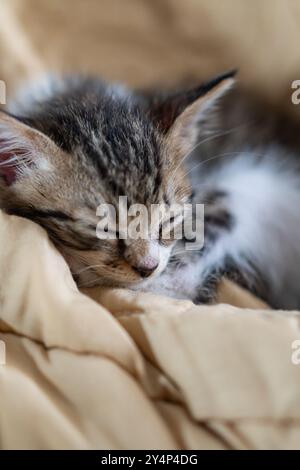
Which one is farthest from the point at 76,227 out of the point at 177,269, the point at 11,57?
the point at 11,57

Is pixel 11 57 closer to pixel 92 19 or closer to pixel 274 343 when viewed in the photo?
pixel 92 19

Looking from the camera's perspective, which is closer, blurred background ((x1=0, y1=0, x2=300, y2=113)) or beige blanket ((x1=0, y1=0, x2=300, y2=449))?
beige blanket ((x1=0, y1=0, x2=300, y2=449))

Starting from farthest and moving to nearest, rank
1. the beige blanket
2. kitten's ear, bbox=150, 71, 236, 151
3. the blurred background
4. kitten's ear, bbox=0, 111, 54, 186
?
the blurred background → kitten's ear, bbox=150, 71, 236, 151 → kitten's ear, bbox=0, 111, 54, 186 → the beige blanket

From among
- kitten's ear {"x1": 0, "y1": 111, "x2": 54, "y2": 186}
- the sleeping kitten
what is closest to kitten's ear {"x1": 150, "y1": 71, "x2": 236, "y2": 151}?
the sleeping kitten

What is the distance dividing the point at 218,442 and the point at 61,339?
0.86ft

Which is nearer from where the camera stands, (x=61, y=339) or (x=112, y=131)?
(x=61, y=339)

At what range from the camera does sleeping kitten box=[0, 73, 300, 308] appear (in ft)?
3.05

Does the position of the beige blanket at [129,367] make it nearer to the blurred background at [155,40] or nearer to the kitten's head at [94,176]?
the kitten's head at [94,176]

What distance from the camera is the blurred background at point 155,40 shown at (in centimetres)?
129

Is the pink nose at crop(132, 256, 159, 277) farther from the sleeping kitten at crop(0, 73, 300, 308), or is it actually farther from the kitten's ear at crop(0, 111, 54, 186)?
the kitten's ear at crop(0, 111, 54, 186)

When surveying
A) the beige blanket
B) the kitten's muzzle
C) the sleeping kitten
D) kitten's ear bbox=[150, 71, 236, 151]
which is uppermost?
kitten's ear bbox=[150, 71, 236, 151]

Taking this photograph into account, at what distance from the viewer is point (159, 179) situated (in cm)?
97

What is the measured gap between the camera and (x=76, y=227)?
36.9 inches

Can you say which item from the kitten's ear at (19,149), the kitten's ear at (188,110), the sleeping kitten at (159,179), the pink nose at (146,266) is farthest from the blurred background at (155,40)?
the pink nose at (146,266)
